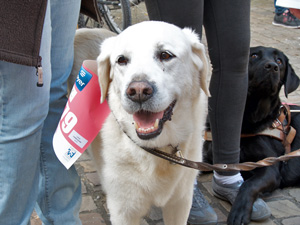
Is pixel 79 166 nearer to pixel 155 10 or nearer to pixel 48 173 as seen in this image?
pixel 48 173

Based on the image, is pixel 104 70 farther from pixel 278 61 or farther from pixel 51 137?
pixel 278 61

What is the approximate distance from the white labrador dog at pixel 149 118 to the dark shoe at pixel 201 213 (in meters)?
0.42

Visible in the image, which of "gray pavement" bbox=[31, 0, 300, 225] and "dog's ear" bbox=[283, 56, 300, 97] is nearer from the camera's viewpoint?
"gray pavement" bbox=[31, 0, 300, 225]

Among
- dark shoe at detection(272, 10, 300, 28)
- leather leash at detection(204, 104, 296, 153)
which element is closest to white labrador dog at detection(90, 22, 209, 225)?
leather leash at detection(204, 104, 296, 153)

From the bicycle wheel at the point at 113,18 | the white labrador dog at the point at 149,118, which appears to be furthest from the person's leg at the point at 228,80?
the bicycle wheel at the point at 113,18

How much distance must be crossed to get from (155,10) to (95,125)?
0.80m

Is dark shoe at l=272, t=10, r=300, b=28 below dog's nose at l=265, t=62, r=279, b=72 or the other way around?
below

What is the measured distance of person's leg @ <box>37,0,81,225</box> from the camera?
1.94 m

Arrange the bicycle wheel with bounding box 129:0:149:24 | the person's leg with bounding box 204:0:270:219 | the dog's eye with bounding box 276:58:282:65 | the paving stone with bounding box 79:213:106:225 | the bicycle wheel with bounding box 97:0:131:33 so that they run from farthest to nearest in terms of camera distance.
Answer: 1. the bicycle wheel with bounding box 129:0:149:24
2. the bicycle wheel with bounding box 97:0:131:33
3. the dog's eye with bounding box 276:58:282:65
4. the paving stone with bounding box 79:213:106:225
5. the person's leg with bounding box 204:0:270:219

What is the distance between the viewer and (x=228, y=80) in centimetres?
258

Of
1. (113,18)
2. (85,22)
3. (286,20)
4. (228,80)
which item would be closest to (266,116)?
(228,80)

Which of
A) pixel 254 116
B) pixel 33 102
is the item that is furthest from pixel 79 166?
pixel 33 102

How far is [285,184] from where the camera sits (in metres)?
3.15

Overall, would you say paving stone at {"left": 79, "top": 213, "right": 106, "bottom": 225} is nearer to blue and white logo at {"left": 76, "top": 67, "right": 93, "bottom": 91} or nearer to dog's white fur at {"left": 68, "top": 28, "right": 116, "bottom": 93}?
dog's white fur at {"left": 68, "top": 28, "right": 116, "bottom": 93}
